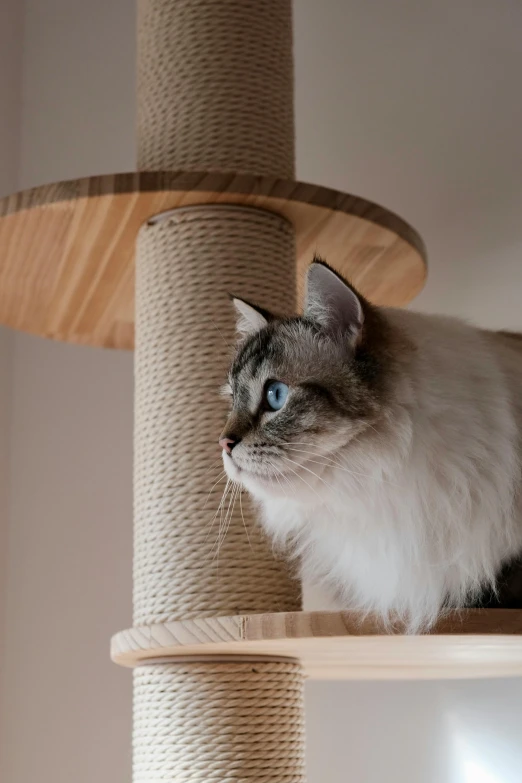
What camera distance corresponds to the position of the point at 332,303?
1069 mm

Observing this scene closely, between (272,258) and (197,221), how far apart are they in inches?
5.3

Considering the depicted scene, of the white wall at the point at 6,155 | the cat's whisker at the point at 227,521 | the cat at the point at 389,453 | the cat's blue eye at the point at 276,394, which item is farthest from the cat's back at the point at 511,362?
the white wall at the point at 6,155

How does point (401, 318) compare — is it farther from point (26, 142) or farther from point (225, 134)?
point (26, 142)

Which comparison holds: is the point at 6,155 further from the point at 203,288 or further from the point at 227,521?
the point at 227,521

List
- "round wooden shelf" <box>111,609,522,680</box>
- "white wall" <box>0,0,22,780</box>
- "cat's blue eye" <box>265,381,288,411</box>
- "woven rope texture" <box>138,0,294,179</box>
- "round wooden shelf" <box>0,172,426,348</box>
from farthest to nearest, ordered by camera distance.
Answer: "white wall" <box>0,0,22,780</box>, "woven rope texture" <box>138,0,294,179</box>, "round wooden shelf" <box>0,172,426,348</box>, "cat's blue eye" <box>265,381,288,411</box>, "round wooden shelf" <box>111,609,522,680</box>

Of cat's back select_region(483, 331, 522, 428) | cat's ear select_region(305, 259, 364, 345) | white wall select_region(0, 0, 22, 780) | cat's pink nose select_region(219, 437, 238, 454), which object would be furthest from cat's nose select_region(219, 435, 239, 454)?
white wall select_region(0, 0, 22, 780)

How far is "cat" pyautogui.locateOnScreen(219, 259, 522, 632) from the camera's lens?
1.03m

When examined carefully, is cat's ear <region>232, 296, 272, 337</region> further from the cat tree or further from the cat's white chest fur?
the cat's white chest fur

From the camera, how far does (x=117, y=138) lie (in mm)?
2371

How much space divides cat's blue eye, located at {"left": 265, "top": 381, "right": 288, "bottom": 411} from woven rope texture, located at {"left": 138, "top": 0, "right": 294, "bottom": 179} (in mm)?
542

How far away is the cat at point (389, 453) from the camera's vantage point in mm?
1034

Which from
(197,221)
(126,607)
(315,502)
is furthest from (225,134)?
(126,607)

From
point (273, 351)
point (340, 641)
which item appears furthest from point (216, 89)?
point (340, 641)

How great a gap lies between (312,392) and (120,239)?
582 mm
